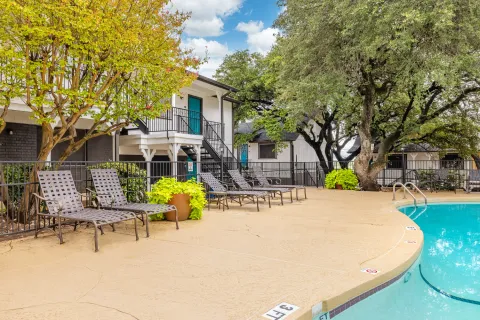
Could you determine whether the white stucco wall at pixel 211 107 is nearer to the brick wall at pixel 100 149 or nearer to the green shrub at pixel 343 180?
the brick wall at pixel 100 149

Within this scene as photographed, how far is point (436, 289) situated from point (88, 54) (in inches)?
278

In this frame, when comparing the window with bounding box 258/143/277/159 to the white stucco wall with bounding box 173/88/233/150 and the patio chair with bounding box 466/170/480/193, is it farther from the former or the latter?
the patio chair with bounding box 466/170/480/193

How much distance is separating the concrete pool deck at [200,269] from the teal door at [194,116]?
9284 mm

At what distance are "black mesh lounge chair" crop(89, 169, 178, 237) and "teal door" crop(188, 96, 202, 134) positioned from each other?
26.4 feet

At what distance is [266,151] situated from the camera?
1040 inches

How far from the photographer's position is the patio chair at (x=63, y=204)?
17.8 feet

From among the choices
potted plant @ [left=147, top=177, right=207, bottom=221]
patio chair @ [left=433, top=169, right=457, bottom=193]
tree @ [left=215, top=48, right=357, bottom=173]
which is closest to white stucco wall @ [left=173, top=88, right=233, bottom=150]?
tree @ [left=215, top=48, right=357, bottom=173]

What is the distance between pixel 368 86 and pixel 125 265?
515 inches

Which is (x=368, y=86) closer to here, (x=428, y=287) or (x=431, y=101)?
(x=431, y=101)

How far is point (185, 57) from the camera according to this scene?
→ 26.2 ft

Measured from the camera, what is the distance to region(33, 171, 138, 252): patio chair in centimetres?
544

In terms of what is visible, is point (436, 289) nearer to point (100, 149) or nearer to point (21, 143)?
point (21, 143)

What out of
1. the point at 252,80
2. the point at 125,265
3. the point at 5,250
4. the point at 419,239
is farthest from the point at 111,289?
the point at 252,80

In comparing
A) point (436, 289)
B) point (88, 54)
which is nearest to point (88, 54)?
point (88, 54)
